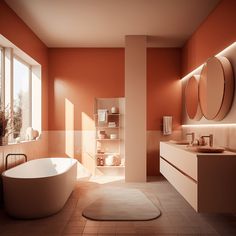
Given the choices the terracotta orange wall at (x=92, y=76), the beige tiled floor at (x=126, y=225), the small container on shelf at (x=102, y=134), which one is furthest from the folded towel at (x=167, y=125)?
the beige tiled floor at (x=126, y=225)

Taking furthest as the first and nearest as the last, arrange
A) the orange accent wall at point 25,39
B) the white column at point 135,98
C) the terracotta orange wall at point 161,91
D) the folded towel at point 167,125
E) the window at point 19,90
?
the terracotta orange wall at point 161,91 < the folded towel at point 167,125 < the white column at point 135,98 < the window at point 19,90 < the orange accent wall at point 25,39

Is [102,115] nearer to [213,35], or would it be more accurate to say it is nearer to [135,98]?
[135,98]

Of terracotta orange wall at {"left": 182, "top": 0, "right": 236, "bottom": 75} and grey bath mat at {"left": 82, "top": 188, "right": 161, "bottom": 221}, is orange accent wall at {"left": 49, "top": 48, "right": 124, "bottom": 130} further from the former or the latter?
grey bath mat at {"left": 82, "top": 188, "right": 161, "bottom": 221}

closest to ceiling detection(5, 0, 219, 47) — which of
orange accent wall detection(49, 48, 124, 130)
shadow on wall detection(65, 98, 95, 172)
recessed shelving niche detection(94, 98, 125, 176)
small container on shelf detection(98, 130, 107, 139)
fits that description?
orange accent wall detection(49, 48, 124, 130)

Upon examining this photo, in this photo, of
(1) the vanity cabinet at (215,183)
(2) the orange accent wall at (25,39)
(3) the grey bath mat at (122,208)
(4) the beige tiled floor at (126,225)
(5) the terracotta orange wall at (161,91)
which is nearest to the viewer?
(1) the vanity cabinet at (215,183)

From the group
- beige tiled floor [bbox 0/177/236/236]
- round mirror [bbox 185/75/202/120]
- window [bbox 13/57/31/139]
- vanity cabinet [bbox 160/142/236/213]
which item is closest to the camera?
vanity cabinet [bbox 160/142/236/213]

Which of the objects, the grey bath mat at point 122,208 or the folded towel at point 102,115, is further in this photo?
the folded towel at point 102,115

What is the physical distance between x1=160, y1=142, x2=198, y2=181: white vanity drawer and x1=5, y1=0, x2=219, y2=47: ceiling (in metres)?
1.98

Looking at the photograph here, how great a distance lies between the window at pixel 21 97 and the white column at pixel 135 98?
1.88 m

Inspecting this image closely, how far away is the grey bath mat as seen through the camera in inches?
121

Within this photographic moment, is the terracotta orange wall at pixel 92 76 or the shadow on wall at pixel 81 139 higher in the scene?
the terracotta orange wall at pixel 92 76

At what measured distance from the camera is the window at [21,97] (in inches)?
180

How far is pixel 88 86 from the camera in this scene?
5.66 metres

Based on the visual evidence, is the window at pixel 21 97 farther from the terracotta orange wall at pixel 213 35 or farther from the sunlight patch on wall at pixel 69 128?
the terracotta orange wall at pixel 213 35
